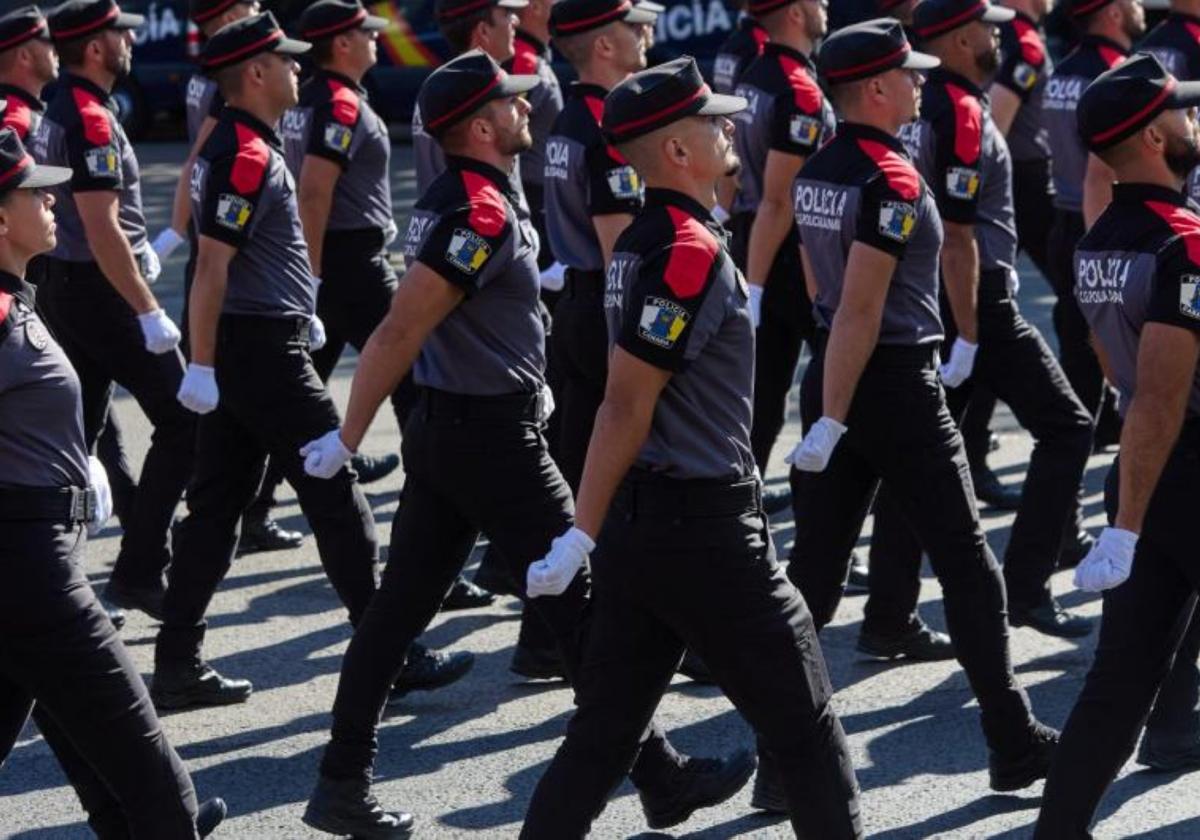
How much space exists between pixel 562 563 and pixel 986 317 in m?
2.70

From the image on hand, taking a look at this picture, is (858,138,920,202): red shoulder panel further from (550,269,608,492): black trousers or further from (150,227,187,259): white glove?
(150,227,187,259): white glove

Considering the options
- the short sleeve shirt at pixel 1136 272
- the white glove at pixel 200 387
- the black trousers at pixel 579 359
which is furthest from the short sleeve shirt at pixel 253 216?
the short sleeve shirt at pixel 1136 272

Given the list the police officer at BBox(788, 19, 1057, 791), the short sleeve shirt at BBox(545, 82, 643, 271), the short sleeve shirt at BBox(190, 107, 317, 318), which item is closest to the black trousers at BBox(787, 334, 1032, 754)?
the police officer at BBox(788, 19, 1057, 791)

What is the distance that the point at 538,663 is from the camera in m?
6.96

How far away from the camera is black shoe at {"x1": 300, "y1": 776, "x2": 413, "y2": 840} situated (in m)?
5.67

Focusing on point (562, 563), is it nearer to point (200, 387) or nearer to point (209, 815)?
point (209, 815)

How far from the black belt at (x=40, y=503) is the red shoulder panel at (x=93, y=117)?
109 inches

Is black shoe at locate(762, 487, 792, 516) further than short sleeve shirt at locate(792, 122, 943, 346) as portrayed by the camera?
Yes

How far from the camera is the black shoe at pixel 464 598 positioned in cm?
784

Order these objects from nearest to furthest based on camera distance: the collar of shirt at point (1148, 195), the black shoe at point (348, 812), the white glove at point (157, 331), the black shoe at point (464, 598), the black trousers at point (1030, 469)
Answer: the collar of shirt at point (1148, 195), the black shoe at point (348, 812), the black trousers at point (1030, 469), the white glove at point (157, 331), the black shoe at point (464, 598)

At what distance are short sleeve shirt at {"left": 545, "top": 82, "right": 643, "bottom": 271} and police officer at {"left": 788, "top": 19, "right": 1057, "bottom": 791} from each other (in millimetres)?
1112

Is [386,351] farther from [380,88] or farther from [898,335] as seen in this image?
[380,88]

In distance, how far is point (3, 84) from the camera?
25.8 ft

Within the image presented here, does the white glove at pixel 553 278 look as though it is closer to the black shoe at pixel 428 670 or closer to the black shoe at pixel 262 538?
the black shoe at pixel 262 538
